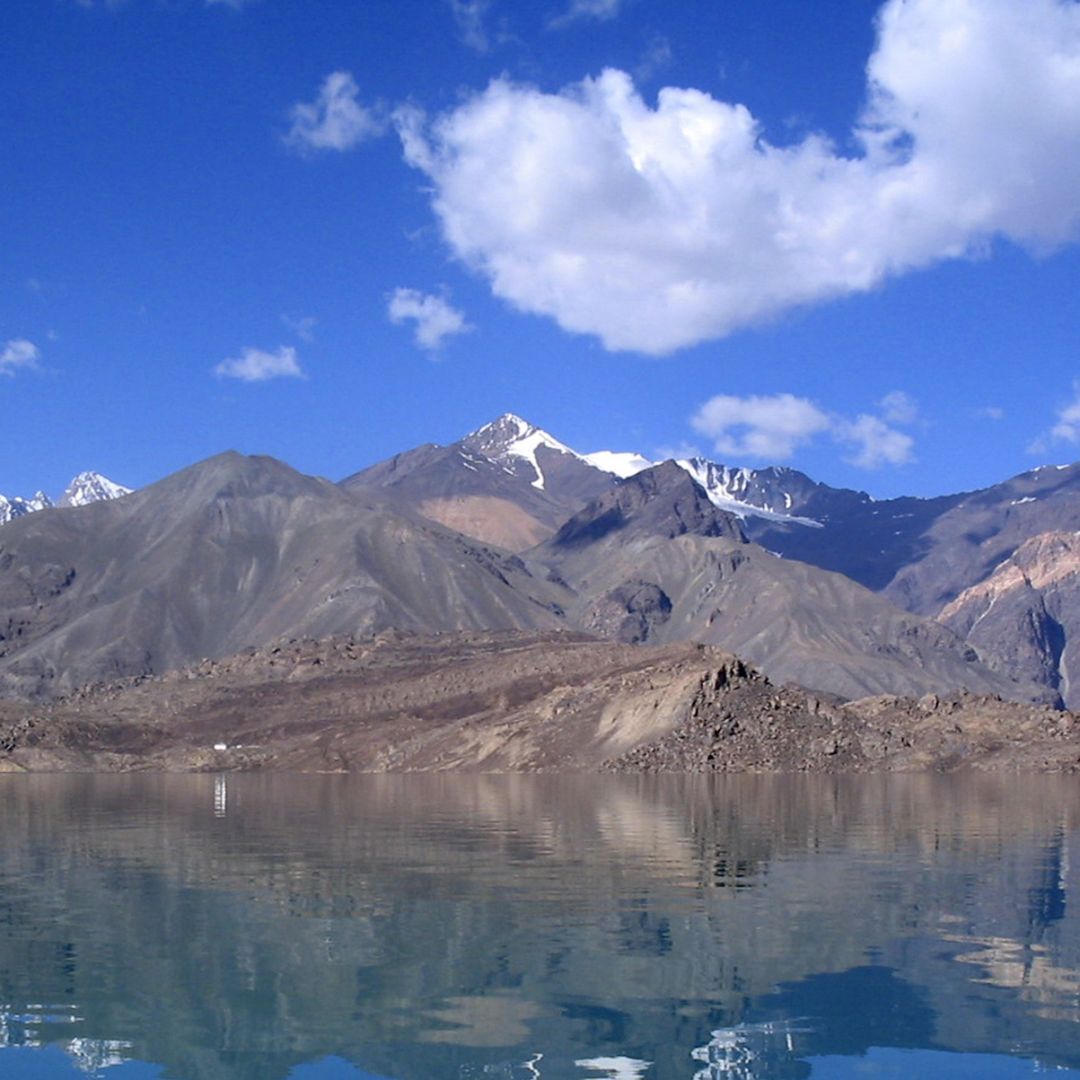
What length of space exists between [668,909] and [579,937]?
6045 millimetres

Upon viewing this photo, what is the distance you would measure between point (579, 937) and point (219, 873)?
21.5 meters

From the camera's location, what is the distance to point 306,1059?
26.3m

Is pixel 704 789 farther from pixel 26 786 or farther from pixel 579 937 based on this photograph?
pixel 579 937

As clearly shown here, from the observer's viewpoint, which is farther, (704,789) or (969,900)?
(704,789)

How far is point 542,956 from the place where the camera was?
3481 cm

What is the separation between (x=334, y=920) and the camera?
41250 mm

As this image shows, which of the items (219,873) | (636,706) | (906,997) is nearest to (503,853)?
(219,873)

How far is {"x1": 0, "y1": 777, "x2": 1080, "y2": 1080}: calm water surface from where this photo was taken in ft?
86.7

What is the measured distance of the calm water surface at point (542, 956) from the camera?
26438 mm

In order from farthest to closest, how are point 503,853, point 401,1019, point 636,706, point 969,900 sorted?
point 636,706 → point 503,853 → point 969,900 → point 401,1019

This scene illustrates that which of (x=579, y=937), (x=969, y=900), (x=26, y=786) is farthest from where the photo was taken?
(x=26, y=786)

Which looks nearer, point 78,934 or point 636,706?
point 78,934

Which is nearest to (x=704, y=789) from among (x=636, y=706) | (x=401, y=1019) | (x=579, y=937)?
(x=636, y=706)

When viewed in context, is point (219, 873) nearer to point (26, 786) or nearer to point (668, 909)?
point (668, 909)
